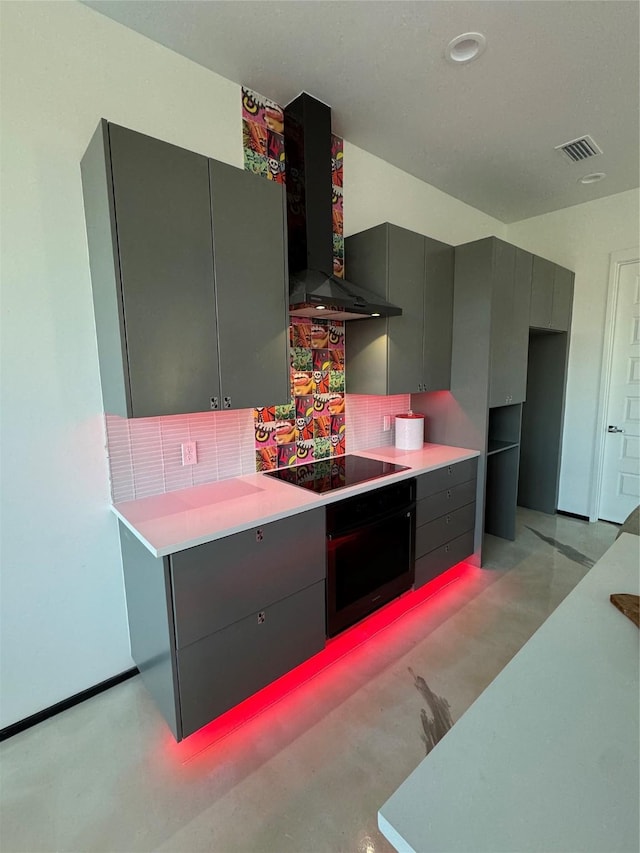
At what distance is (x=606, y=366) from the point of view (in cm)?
370

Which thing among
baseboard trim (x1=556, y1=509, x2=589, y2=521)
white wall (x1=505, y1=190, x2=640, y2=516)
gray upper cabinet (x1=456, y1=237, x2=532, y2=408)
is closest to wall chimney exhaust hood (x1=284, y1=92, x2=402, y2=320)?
gray upper cabinet (x1=456, y1=237, x2=532, y2=408)

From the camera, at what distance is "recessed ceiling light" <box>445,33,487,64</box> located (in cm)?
183

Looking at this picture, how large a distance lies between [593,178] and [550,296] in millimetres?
947

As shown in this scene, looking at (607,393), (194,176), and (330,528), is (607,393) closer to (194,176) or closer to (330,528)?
(330,528)

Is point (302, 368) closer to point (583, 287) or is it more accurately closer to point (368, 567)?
point (368, 567)

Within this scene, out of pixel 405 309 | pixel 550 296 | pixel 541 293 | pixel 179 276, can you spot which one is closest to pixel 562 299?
pixel 550 296

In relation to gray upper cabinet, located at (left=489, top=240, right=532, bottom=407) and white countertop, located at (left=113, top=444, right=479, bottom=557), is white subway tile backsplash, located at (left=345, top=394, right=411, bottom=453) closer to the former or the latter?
white countertop, located at (left=113, top=444, right=479, bottom=557)

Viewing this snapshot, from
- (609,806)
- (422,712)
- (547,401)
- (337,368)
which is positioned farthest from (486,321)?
(609,806)

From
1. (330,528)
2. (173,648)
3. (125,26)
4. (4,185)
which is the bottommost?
(173,648)

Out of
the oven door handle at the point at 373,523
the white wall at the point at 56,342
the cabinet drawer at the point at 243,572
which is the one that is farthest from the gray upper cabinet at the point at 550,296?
the white wall at the point at 56,342

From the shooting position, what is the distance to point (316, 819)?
4.56 feet

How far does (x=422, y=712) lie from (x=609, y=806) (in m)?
1.45

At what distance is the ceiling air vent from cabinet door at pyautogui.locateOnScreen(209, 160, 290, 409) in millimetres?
2231

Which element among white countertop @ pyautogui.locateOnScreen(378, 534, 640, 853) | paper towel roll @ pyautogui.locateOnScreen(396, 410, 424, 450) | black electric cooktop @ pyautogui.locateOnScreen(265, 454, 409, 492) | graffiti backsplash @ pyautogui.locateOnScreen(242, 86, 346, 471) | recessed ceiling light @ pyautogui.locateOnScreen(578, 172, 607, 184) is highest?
recessed ceiling light @ pyautogui.locateOnScreen(578, 172, 607, 184)
